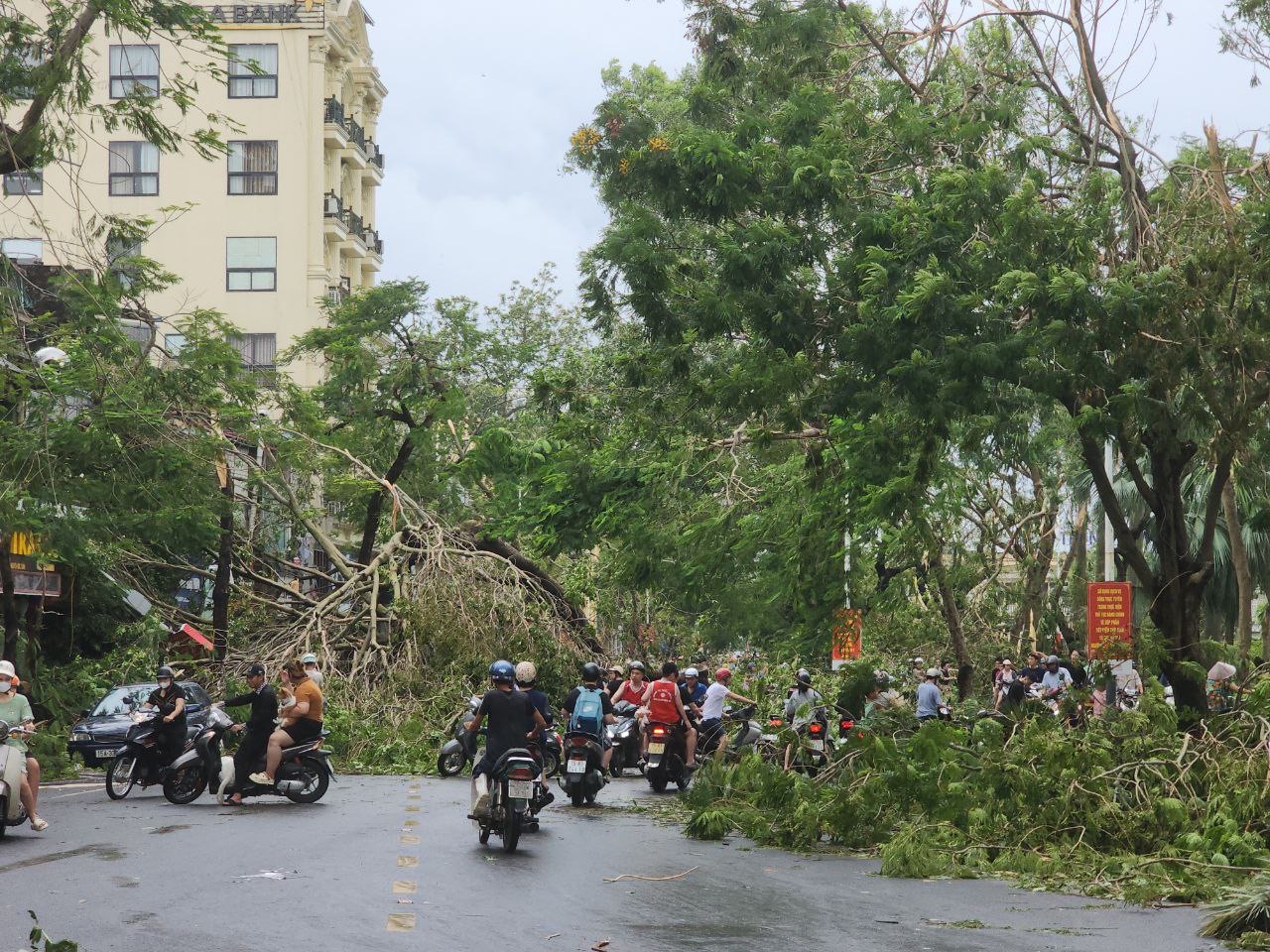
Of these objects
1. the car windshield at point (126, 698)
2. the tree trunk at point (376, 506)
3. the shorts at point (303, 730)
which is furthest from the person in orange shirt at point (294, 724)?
the tree trunk at point (376, 506)

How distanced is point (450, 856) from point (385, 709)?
14549 mm

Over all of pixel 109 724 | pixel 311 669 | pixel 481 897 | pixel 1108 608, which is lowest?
pixel 481 897

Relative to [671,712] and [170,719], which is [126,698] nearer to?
[170,719]

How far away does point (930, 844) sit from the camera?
13789mm

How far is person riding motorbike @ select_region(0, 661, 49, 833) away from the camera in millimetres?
14867

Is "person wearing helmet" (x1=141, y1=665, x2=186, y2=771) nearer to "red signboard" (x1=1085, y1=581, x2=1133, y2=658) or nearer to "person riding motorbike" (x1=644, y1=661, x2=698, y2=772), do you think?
"person riding motorbike" (x1=644, y1=661, x2=698, y2=772)

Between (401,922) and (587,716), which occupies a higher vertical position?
(587,716)

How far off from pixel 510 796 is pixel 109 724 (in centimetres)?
A: 1417

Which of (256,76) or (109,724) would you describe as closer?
(109,724)

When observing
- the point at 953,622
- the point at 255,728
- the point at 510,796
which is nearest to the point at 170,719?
the point at 255,728

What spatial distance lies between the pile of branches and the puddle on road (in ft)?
17.2

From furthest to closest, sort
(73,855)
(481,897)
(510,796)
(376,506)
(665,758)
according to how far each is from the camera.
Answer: (376,506)
(665,758)
(510,796)
(73,855)
(481,897)

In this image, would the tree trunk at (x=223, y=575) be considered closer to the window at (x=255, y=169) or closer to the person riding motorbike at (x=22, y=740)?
the person riding motorbike at (x=22, y=740)

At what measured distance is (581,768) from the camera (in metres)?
18.8
